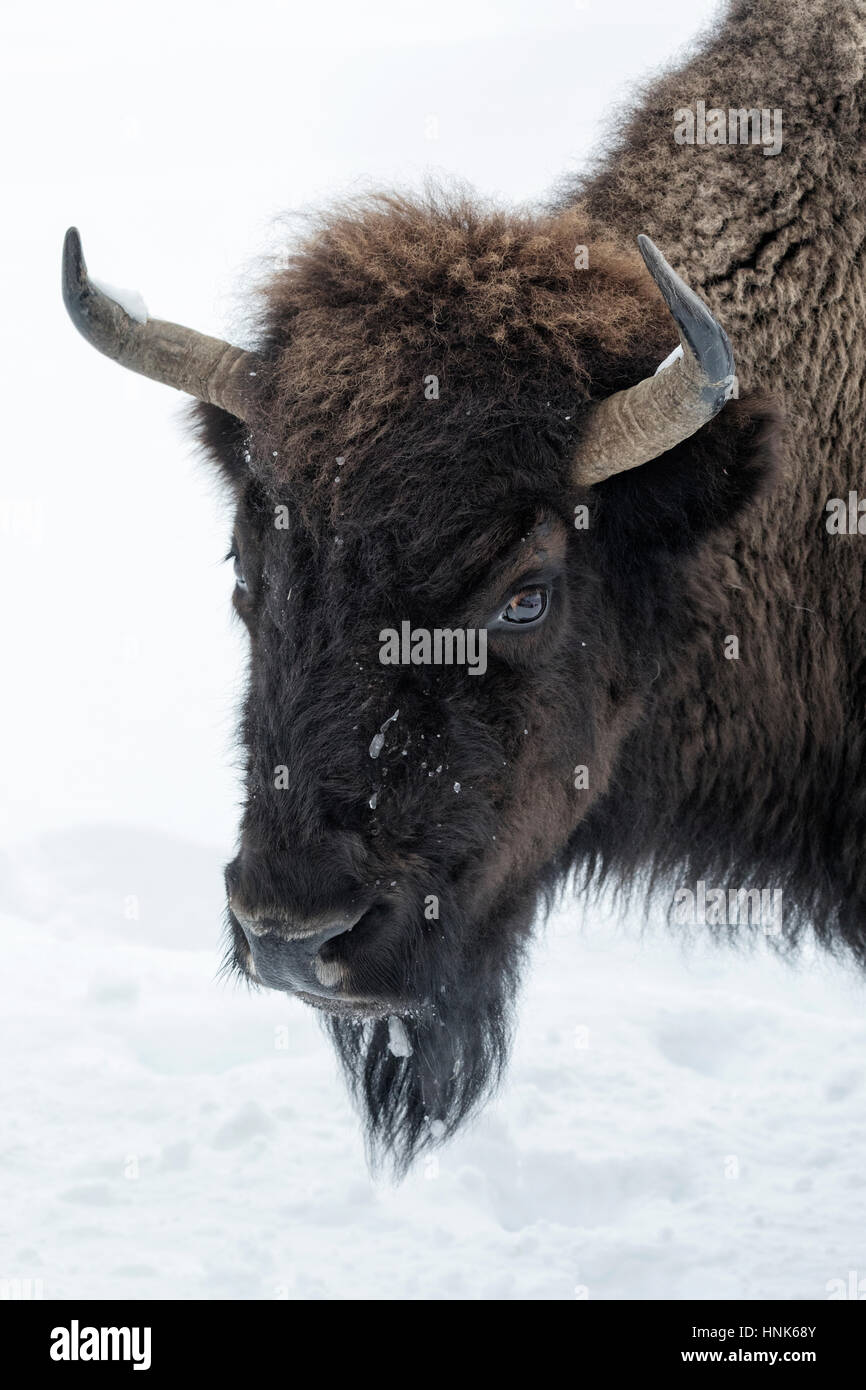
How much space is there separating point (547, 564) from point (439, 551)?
36cm

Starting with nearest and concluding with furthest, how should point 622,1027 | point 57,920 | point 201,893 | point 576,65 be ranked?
point 622,1027, point 57,920, point 201,893, point 576,65

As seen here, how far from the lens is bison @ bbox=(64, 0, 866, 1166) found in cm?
320

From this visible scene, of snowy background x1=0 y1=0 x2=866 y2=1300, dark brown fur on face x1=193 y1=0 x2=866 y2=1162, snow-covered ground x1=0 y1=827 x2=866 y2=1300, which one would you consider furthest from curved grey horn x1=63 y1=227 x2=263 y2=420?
snow-covered ground x1=0 y1=827 x2=866 y2=1300

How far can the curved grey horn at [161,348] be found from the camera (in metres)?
3.76

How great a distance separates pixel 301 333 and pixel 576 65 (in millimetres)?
10231

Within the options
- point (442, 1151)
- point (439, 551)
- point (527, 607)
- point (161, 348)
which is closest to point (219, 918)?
point (442, 1151)

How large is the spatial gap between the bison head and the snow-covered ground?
131 cm

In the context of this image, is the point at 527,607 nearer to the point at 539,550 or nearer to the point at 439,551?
the point at 539,550

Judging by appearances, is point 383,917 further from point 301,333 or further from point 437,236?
point 437,236

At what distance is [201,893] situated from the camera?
803cm

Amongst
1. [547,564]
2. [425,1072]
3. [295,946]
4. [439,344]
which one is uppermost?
[439,344]

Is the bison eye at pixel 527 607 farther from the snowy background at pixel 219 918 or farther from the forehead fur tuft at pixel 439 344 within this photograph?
the snowy background at pixel 219 918

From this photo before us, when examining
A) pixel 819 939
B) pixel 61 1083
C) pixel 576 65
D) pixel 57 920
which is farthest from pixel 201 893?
pixel 576 65

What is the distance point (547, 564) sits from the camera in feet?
11.3
